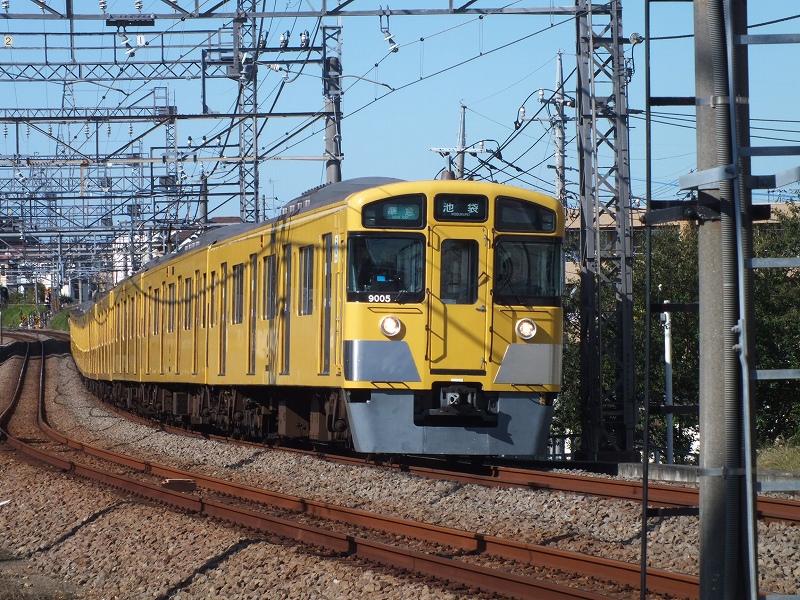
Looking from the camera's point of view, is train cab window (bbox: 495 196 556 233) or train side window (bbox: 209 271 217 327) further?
train side window (bbox: 209 271 217 327)

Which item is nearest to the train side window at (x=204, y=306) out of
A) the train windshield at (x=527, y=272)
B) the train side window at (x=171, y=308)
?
the train side window at (x=171, y=308)

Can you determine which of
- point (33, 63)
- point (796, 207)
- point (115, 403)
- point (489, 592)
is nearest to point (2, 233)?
point (115, 403)

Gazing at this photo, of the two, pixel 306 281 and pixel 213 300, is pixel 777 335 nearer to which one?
pixel 213 300

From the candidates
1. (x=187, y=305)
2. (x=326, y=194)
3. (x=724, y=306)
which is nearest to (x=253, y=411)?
(x=187, y=305)

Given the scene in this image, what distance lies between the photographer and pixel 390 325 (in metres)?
10.2

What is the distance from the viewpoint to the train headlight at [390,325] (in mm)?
10227

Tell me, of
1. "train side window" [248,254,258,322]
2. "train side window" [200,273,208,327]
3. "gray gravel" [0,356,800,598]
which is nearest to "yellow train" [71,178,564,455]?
"gray gravel" [0,356,800,598]

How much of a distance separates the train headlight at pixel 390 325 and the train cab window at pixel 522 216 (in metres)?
1.32

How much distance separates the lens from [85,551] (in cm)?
814

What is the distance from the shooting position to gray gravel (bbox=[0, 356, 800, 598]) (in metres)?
6.47

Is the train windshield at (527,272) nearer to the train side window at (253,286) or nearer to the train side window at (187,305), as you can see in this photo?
the train side window at (253,286)

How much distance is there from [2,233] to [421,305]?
2819 cm

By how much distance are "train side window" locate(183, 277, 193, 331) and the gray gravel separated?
4329mm

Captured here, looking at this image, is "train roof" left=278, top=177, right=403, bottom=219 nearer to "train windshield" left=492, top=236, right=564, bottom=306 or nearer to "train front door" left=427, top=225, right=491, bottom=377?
"train front door" left=427, top=225, right=491, bottom=377
